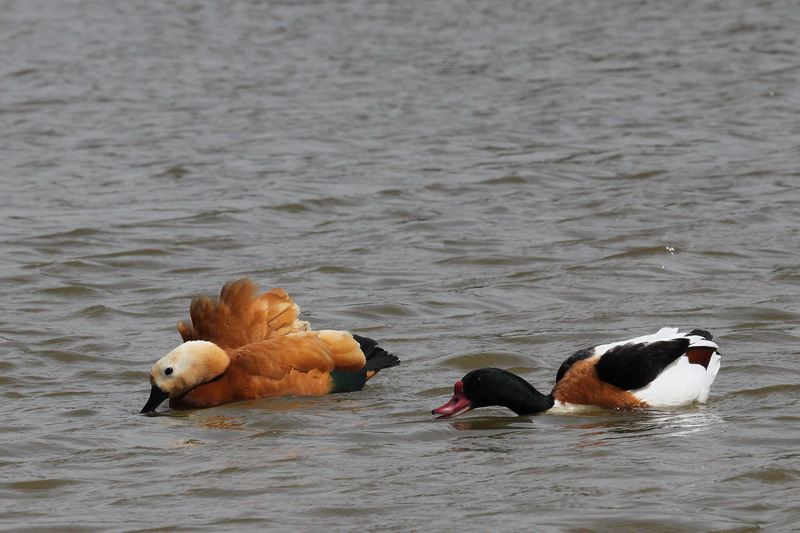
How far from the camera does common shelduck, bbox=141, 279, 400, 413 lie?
9.02 metres

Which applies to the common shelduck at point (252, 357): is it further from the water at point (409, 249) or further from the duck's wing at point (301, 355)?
the water at point (409, 249)

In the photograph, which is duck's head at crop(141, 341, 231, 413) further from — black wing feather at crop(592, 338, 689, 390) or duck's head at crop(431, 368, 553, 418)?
black wing feather at crop(592, 338, 689, 390)

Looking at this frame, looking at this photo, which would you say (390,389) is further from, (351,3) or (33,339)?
(351,3)

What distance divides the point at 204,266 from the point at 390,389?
414 cm

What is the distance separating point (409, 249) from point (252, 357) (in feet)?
15.0

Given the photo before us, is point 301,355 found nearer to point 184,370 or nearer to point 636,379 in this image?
point 184,370

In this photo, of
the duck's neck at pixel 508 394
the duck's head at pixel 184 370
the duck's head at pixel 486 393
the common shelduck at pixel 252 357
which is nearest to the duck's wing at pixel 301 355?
the common shelduck at pixel 252 357

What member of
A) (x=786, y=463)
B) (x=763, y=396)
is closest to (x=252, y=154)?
(x=763, y=396)

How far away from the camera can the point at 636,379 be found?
342 inches

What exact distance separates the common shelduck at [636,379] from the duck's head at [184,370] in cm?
Result: 153

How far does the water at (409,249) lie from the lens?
7.08 m

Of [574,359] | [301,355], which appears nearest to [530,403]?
[574,359]

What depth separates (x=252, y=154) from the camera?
18.0 meters

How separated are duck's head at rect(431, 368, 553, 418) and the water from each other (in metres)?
0.13
